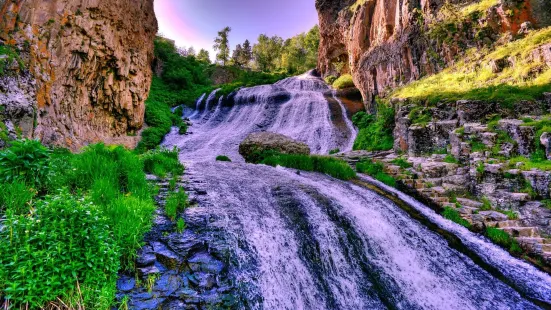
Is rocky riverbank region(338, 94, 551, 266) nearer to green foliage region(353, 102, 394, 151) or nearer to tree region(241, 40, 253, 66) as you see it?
green foliage region(353, 102, 394, 151)

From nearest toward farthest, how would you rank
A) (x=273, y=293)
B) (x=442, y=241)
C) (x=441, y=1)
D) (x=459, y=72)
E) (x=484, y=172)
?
1. (x=273, y=293)
2. (x=442, y=241)
3. (x=484, y=172)
4. (x=459, y=72)
5. (x=441, y=1)

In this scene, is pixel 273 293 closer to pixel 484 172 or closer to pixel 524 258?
pixel 524 258

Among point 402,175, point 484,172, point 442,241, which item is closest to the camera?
point 442,241

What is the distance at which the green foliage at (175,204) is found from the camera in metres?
5.35

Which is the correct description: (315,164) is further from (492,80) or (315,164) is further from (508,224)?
(492,80)

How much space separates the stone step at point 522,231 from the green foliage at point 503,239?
130 millimetres

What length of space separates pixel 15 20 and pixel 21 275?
1107 cm

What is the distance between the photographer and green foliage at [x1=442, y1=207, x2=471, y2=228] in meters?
7.71

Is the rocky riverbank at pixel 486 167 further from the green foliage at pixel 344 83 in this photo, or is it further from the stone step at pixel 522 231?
the green foliage at pixel 344 83

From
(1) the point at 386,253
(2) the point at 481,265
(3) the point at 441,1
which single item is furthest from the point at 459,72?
(1) the point at 386,253

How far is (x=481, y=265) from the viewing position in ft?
20.3

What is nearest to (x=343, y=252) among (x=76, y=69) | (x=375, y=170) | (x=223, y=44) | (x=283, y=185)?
(x=283, y=185)

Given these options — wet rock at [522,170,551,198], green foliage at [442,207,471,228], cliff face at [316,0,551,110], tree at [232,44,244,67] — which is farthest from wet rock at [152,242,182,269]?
tree at [232,44,244,67]

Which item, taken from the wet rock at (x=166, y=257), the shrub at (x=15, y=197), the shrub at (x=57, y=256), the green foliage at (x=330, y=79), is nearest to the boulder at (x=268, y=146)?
the wet rock at (x=166, y=257)
